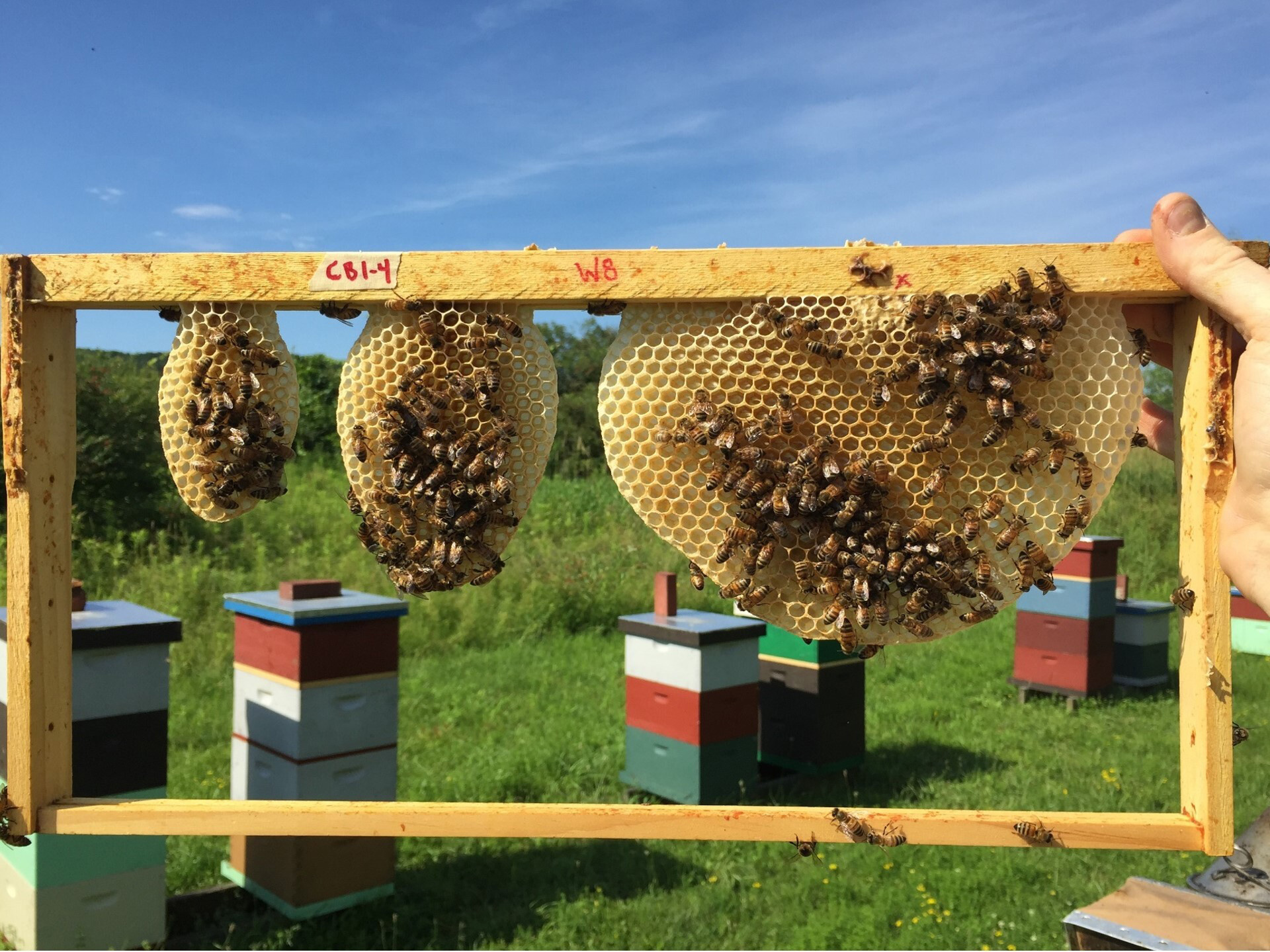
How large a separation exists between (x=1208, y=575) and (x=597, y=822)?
1717mm

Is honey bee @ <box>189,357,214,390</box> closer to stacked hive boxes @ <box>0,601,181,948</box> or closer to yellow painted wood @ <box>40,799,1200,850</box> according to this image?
yellow painted wood @ <box>40,799,1200,850</box>

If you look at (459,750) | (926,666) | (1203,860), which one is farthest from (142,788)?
(926,666)

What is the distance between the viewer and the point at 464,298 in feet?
7.89

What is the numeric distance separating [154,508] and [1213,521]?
13.3m

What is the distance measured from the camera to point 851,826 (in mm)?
2336

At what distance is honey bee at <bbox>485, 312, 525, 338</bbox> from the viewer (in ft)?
7.90

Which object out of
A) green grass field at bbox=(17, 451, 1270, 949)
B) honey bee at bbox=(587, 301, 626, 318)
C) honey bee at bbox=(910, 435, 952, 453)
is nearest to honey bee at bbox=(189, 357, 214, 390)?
honey bee at bbox=(587, 301, 626, 318)

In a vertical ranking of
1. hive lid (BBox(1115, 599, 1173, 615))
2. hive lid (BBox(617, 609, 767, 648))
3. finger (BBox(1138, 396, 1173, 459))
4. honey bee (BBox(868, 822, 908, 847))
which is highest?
finger (BBox(1138, 396, 1173, 459))

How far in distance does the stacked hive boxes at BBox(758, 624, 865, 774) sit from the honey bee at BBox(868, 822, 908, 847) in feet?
14.3

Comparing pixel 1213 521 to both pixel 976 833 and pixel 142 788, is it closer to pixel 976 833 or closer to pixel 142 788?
pixel 976 833

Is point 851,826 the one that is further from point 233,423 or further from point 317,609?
point 317,609

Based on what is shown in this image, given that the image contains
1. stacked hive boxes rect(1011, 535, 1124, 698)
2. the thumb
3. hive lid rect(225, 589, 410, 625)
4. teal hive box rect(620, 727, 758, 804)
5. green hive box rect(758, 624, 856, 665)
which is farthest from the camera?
stacked hive boxes rect(1011, 535, 1124, 698)

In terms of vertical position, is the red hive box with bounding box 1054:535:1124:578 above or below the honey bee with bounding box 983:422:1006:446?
below

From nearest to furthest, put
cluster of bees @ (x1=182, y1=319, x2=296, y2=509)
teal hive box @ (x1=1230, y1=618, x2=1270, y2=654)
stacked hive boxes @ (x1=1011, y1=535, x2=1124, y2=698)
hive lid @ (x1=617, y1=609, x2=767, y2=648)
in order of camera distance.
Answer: cluster of bees @ (x1=182, y1=319, x2=296, y2=509) → hive lid @ (x1=617, y1=609, x2=767, y2=648) → stacked hive boxes @ (x1=1011, y1=535, x2=1124, y2=698) → teal hive box @ (x1=1230, y1=618, x2=1270, y2=654)
